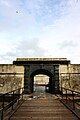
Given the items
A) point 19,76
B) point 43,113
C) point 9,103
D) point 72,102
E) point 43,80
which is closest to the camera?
point 9,103

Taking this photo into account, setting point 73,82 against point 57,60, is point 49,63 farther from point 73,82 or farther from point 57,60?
point 73,82

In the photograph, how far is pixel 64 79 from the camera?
18781 mm

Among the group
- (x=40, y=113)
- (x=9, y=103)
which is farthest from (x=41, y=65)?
(x=9, y=103)

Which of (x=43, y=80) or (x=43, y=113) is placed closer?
(x=43, y=113)

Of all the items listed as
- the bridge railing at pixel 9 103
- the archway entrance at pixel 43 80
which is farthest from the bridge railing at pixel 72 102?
the archway entrance at pixel 43 80

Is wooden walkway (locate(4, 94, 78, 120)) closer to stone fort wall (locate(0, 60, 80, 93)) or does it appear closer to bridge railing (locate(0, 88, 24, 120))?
bridge railing (locate(0, 88, 24, 120))

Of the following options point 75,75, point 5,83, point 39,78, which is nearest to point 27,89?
point 5,83

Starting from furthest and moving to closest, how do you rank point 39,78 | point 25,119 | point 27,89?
point 39,78 → point 27,89 → point 25,119

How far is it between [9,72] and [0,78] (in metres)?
1.12

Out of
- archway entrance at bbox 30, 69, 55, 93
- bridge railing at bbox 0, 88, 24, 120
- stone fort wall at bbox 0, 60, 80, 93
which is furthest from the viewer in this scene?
archway entrance at bbox 30, 69, 55, 93

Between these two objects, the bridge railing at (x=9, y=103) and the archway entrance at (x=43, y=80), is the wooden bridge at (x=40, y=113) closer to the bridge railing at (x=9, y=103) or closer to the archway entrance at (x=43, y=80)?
the bridge railing at (x=9, y=103)

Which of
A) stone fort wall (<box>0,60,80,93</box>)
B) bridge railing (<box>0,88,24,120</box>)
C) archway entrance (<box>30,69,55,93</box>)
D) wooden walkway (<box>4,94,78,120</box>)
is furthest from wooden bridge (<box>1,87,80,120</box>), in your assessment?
archway entrance (<box>30,69,55,93</box>)

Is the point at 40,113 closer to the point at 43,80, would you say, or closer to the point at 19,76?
the point at 19,76

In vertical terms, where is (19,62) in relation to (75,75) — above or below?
above
